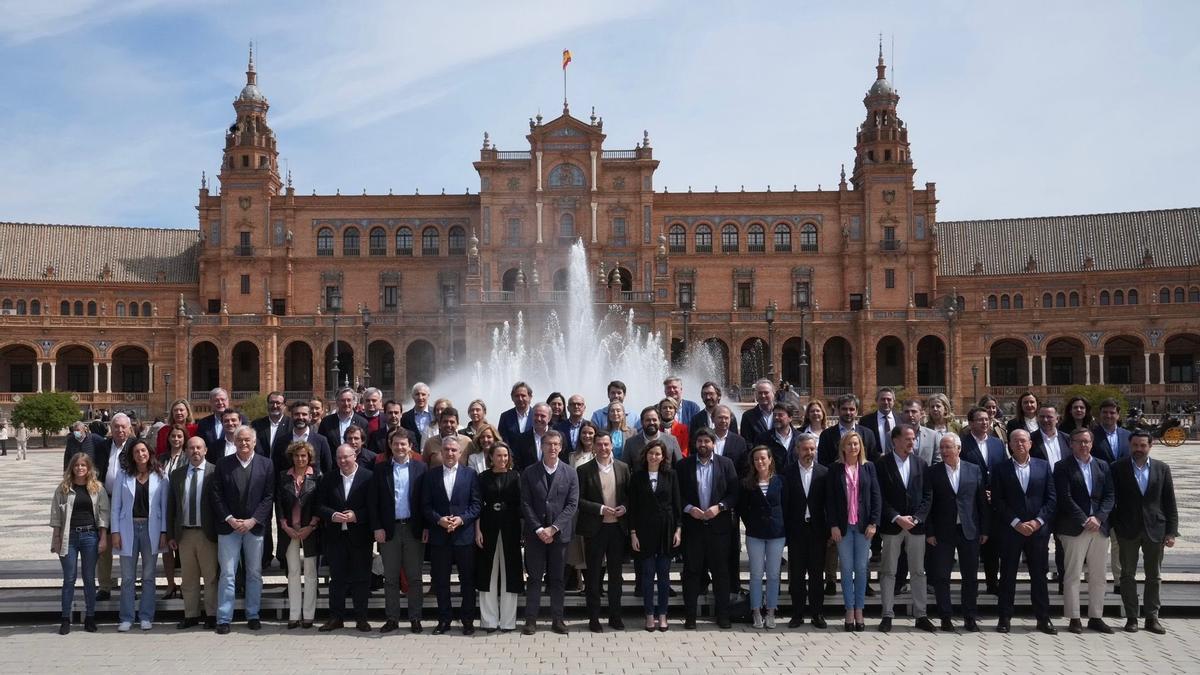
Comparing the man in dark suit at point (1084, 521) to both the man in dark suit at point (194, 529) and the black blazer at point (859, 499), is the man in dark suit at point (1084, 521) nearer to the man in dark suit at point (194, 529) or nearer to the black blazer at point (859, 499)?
the black blazer at point (859, 499)

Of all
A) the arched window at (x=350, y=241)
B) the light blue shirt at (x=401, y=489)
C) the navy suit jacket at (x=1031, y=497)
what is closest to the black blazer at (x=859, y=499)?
the navy suit jacket at (x=1031, y=497)

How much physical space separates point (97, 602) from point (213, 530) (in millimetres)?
1823

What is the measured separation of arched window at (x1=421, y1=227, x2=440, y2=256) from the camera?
2509 inches

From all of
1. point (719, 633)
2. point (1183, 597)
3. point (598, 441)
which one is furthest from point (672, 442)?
point (1183, 597)

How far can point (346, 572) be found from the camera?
34.4 feet

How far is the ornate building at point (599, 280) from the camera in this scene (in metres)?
59.3

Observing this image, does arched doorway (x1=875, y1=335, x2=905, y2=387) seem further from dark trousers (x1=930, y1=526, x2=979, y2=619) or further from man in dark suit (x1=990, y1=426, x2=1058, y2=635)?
dark trousers (x1=930, y1=526, x2=979, y2=619)

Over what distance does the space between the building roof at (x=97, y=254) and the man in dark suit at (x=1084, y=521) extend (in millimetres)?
62669

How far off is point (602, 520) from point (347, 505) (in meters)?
2.64

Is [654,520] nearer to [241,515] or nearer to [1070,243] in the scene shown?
[241,515]

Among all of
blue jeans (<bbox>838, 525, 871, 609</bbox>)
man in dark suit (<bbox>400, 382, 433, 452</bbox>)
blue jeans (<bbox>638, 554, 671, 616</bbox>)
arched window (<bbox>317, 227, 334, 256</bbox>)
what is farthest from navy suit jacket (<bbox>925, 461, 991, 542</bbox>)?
arched window (<bbox>317, 227, 334, 256</bbox>)

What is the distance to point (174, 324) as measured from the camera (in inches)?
2375

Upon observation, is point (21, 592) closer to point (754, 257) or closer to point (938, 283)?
point (754, 257)

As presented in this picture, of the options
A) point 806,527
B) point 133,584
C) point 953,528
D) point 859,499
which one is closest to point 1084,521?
point 953,528
